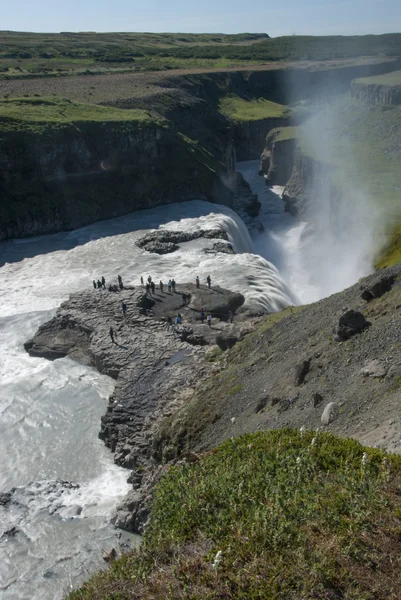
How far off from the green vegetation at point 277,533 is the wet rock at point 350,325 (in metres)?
9.74

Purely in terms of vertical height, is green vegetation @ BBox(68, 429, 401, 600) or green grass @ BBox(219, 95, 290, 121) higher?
green vegetation @ BBox(68, 429, 401, 600)

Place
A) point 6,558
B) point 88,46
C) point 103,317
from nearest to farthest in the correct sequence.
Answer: point 6,558, point 103,317, point 88,46

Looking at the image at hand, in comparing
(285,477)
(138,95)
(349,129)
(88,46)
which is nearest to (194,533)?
(285,477)

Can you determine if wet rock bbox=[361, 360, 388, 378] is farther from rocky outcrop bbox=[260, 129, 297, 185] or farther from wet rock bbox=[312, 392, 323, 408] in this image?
rocky outcrop bbox=[260, 129, 297, 185]

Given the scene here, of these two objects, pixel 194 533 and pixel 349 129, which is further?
pixel 349 129

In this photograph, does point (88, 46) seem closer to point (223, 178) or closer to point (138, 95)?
point (138, 95)

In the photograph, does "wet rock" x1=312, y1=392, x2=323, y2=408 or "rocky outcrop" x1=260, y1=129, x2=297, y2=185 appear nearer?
"wet rock" x1=312, y1=392, x2=323, y2=408

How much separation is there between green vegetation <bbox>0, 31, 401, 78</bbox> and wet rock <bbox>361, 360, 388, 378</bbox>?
327 feet

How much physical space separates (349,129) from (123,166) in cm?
Result: 4470

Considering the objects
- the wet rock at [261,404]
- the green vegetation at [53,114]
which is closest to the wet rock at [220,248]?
the green vegetation at [53,114]

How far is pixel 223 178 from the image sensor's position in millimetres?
79062

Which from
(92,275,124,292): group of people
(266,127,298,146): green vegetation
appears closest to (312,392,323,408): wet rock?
(92,275,124,292): group of people

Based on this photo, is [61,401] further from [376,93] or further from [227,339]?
[376,93]

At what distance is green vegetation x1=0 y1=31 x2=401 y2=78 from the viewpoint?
126 meters
